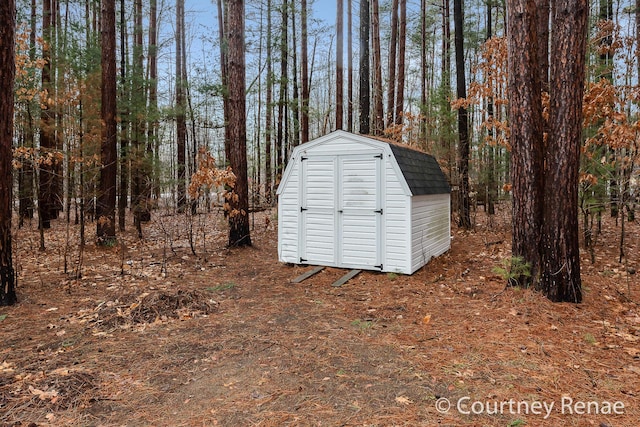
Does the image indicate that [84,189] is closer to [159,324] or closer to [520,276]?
[159,324]

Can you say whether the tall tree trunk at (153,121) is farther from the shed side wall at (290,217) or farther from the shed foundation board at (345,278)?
the shed foundation board at (345,278)

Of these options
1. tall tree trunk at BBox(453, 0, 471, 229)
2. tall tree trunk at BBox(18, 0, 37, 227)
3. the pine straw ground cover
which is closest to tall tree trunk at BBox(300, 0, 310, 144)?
tall tree trunk at BBox(453, 0, 471, 229)

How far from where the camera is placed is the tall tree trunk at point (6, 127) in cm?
434

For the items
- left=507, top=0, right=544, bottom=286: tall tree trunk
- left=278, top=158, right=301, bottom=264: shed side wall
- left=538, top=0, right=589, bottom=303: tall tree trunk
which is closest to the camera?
left=538, top=0, right=589, bottom=303: tall tree trunk

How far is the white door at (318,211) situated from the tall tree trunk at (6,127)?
4.30m

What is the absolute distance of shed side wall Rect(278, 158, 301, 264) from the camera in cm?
707

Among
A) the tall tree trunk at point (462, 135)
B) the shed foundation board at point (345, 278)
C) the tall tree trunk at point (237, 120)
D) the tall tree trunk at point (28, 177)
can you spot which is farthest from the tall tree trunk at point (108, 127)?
the tall tree trunk at point (462, 135)

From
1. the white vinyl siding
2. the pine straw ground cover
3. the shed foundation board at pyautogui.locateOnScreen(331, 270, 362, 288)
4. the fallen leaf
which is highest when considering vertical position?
the white vinyl siding

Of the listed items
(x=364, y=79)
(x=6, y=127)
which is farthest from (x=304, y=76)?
(x=6, y=127)

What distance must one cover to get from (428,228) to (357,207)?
155 cm

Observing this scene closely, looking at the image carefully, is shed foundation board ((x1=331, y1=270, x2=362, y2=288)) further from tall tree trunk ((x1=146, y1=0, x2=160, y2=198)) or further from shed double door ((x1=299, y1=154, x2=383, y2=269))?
tall tree trunk ((x1=146, y1=0, x2=160, y2=198))

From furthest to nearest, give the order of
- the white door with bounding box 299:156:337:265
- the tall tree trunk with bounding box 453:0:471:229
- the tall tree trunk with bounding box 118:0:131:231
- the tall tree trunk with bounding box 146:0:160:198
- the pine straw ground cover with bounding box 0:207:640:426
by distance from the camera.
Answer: the tall tree trunk with bounding box 146:0:160:198
the tall tree trunk with bounding box 118:0:131:231
the tall tree trunk with bounding box 453:0:471:229
the white door with bounding box 299:156:337:265
the pine straw ground cover with bounding box 0:207:640:426

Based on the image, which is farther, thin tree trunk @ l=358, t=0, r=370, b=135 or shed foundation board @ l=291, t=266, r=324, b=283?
thin tree trunk @ l=358, t=0, r=370, b=135

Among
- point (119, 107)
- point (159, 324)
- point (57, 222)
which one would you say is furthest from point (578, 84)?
point (57, 222)
